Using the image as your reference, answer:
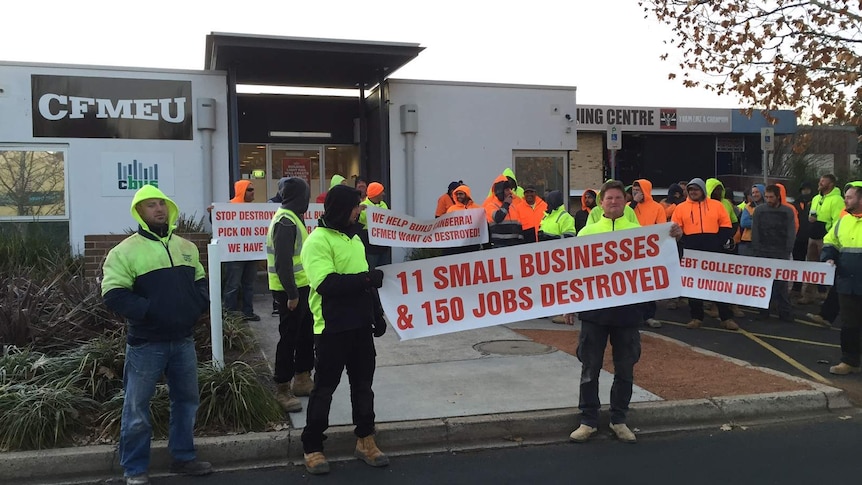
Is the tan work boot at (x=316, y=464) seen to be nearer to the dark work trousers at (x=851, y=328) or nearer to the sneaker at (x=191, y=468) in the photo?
the sneaker at (x=191, y=468)

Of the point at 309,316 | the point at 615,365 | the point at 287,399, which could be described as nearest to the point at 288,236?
the point at 309,316

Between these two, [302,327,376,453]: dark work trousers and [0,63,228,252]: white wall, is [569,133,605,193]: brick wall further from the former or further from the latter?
[302,327,376,453]: dark work trousers

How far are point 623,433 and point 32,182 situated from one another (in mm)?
10502

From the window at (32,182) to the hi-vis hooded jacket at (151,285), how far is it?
839cm

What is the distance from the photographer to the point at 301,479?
15.5 ft

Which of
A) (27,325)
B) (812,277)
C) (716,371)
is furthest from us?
(812,277)

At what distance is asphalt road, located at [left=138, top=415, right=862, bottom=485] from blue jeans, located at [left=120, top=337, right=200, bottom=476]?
13.2 inches

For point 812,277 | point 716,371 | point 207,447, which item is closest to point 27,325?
point 207,447

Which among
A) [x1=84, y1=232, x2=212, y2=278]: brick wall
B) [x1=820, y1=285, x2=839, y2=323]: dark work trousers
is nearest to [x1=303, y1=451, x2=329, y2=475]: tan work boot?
[x1=84, y1=232, x2=212, y2=278]: brick wall

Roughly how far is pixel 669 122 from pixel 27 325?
1191 inches

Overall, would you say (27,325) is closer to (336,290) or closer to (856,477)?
(336,290)

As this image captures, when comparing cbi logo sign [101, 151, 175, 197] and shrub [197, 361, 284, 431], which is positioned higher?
cbi logo sign [101, 151, 175, 197]

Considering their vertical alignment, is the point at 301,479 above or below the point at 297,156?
below

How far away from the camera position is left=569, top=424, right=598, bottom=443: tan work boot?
5395mm
